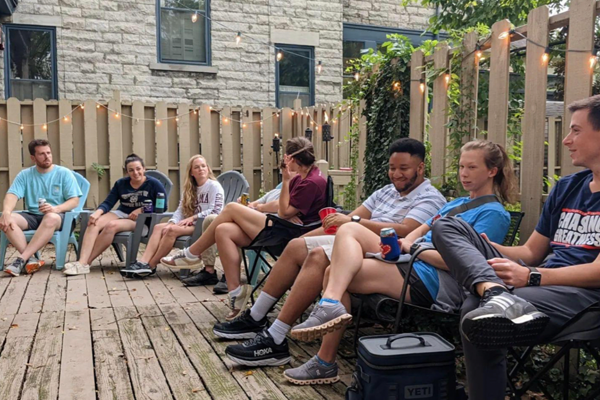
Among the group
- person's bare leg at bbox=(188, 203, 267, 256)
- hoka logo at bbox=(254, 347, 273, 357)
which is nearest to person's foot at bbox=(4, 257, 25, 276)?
person's bare leg at bbox=(188, 203, 267, 256)

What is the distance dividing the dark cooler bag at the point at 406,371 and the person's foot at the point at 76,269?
150 inches

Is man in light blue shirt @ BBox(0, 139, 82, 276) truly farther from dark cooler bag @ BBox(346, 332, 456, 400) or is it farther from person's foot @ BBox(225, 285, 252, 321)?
dark cooler bag @ BBox(346, 332, 456, 400)

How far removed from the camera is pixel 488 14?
8.09 metres

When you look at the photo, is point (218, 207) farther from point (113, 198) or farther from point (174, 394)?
point (174, 394)

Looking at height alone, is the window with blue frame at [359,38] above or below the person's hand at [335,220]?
above

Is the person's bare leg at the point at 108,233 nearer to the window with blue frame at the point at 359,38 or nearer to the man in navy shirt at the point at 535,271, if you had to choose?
the man in navy shirt at the point at 535,271

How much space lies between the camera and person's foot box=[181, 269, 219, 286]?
4688 millimetres

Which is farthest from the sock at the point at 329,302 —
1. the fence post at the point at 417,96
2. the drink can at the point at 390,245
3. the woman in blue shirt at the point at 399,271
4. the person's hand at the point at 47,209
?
the person's hand at the point at 47,209

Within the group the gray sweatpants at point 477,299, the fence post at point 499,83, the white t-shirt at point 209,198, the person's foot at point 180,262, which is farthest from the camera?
the white t-shirt at point 209,198

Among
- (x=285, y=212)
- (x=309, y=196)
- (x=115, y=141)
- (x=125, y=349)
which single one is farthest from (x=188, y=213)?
(x=115, y=141)

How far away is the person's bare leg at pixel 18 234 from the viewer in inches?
205

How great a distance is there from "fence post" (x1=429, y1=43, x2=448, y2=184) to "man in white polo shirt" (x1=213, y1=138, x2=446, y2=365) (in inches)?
19.4

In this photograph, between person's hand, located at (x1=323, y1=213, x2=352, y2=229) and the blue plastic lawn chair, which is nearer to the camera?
person's hand, located at (x1=323, y1=213, x2=352, y2=229)

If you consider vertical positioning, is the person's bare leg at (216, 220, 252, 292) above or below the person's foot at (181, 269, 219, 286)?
above
